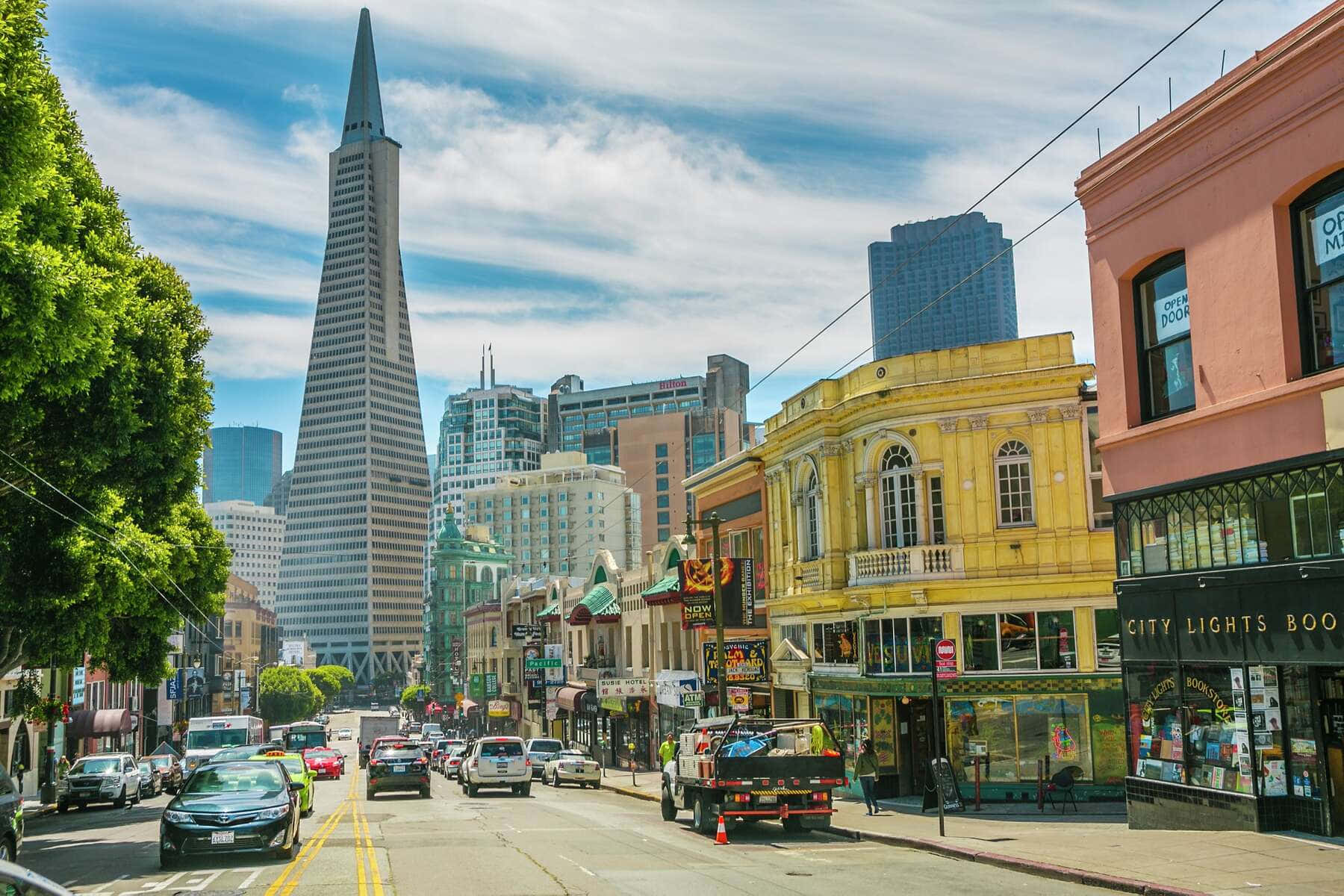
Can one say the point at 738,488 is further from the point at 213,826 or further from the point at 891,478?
the point at 213,826

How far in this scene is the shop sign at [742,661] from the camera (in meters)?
37.6

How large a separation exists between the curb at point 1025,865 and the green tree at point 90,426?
14359mm

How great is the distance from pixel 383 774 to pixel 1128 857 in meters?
22.9

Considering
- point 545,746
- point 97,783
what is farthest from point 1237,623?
point 545,746

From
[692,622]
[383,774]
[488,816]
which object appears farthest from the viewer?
[692,622]

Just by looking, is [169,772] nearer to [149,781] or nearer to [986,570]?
[149,781]

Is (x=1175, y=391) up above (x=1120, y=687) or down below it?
Result: above

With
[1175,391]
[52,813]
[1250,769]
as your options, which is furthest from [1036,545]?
[52,813]

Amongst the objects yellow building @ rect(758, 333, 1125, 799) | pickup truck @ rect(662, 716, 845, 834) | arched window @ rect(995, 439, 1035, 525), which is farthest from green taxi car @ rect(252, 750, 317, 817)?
arched window @ rect(995, 439, 1035, 525)

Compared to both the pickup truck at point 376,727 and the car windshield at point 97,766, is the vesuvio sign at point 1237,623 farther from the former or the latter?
the pickup truck at point 376,727

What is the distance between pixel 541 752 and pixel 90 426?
31.4 m

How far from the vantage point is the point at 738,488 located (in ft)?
139

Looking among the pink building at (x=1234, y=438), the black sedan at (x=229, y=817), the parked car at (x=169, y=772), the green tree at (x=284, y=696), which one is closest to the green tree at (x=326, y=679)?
the green tree at (x=284, y=696)

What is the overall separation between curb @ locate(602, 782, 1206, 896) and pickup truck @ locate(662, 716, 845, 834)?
3.30 ft
